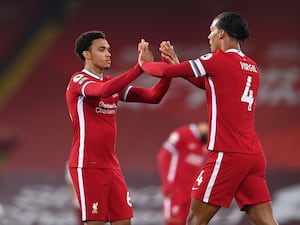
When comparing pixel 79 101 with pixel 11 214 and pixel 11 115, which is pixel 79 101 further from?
pixel 11 115

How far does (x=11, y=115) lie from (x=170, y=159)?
501 centimetres

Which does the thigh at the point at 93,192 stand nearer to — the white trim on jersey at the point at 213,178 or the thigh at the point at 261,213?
the white trim on jersey at the point at 213,178

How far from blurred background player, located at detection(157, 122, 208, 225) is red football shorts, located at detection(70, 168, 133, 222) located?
134 inches

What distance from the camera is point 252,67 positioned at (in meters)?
7.34

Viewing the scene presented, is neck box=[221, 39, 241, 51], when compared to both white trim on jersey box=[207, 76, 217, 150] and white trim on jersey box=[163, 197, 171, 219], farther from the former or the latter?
white trim on jersey box=[163, 197, 171, 219]

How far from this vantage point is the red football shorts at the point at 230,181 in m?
7.14

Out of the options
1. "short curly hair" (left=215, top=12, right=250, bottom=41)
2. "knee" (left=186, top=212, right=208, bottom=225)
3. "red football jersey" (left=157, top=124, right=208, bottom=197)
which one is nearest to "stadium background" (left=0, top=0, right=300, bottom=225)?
"red football jersey" (left=157, top=124, right=208, bottom=197)

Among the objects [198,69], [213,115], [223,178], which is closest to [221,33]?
[198,69]

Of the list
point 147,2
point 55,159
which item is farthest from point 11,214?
point 147,2

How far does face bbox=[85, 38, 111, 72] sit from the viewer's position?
7.84m

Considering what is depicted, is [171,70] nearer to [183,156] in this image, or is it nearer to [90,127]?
→ [90,127]

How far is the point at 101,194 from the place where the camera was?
764cm

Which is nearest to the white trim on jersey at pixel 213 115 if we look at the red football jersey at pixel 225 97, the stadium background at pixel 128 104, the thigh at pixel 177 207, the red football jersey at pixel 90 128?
the red football jersey at pixel 225 97

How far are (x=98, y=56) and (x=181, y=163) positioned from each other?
3.72 meters
